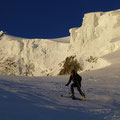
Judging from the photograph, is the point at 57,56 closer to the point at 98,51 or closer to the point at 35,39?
the point at 35,39

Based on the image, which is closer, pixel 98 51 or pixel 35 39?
pixel 98 51

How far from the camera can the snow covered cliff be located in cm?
7464

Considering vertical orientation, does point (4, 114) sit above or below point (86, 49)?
below

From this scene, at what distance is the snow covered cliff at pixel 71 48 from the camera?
74.6 metres

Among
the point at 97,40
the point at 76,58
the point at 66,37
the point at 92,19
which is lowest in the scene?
the point at 76,58

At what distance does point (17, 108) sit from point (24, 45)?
142194 mm

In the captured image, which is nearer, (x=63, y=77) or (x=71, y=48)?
(x=63, y=77)

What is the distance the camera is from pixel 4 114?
527cm

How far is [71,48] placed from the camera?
9531 cm

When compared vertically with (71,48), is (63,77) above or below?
below

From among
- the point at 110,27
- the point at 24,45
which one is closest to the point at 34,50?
the point at 24,45

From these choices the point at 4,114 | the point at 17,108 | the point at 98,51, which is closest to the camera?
the point at 4,114

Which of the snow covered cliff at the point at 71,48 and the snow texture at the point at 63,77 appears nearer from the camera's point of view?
the snow texture at the point at 63,77

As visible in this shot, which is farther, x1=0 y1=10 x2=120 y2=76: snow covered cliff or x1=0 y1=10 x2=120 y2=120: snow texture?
x1=0 y1=10 x2=120 y2=76: snow covered cliff
